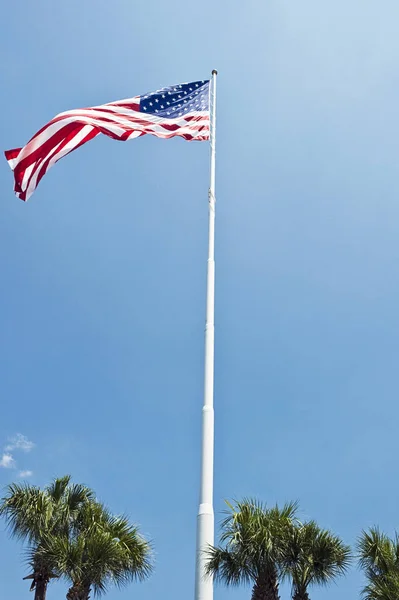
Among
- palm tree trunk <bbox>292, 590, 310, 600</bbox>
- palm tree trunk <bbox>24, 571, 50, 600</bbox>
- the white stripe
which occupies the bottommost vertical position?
palm tree trunk <bbox>292, 590, 310, 600</bbox>

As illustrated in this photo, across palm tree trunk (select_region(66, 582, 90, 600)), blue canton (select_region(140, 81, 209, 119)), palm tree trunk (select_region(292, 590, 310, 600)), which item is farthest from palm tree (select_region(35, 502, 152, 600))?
blue canton (select_region(140, 81, 209, 119))

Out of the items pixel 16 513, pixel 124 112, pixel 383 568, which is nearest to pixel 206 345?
pixel 124 112

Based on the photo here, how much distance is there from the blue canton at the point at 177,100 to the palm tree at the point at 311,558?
10.2 m

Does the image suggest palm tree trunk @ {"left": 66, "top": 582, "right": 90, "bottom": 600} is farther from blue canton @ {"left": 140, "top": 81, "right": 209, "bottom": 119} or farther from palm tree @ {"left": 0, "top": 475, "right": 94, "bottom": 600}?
blue canton @ {"left": 140, "top": 81, "right": 209, "bottom": 119}

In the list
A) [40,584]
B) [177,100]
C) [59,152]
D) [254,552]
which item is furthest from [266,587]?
[177,100]

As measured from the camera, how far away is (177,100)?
56.4 feet

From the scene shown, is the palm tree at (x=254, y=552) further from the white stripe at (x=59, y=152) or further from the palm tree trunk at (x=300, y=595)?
the white stripe at (x=59, y=152)

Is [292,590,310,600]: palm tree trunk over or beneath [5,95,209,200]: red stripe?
beneath

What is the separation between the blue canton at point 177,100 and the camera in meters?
16.5

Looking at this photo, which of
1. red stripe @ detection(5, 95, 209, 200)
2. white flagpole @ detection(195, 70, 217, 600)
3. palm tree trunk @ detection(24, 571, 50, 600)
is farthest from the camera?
palm tree trunk @ detection(24, 571, 50, 600)

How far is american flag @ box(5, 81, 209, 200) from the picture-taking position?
1512 cm

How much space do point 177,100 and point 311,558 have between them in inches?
451

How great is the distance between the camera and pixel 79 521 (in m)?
→ 18.6

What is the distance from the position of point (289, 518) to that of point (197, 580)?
4255mm
